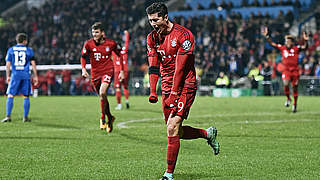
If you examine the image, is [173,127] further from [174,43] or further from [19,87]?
[19,87]

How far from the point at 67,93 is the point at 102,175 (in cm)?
2638

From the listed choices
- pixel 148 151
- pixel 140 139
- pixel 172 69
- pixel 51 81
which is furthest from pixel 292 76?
pixel 51 81

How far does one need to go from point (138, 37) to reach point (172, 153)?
31.4 metres

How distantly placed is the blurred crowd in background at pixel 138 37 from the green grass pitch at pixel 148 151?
684 inches

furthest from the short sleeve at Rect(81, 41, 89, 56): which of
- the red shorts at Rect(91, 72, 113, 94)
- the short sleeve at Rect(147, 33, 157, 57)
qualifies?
the short sleeve at Rect(147, 33, 157, 57)

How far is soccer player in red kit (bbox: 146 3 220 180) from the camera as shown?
20.5 feet

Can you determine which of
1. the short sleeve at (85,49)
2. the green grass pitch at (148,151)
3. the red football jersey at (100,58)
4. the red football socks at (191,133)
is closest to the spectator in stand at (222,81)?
the green grass pitch at (148,151)

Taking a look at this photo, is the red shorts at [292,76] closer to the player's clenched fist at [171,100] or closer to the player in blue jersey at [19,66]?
the player in blue jersey at [19,66]

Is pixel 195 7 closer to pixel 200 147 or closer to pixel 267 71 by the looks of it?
pixel 267 71

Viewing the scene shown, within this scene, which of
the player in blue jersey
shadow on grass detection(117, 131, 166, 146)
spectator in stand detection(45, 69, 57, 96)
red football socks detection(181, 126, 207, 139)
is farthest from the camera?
spectator in stand detection(45, 69, 57, 96)

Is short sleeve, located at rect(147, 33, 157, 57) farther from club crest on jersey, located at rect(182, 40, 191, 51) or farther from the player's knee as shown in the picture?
the player's knee

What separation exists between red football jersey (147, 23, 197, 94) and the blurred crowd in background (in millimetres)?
23430

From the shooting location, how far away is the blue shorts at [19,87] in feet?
46.3

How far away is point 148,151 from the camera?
856 centimetres
